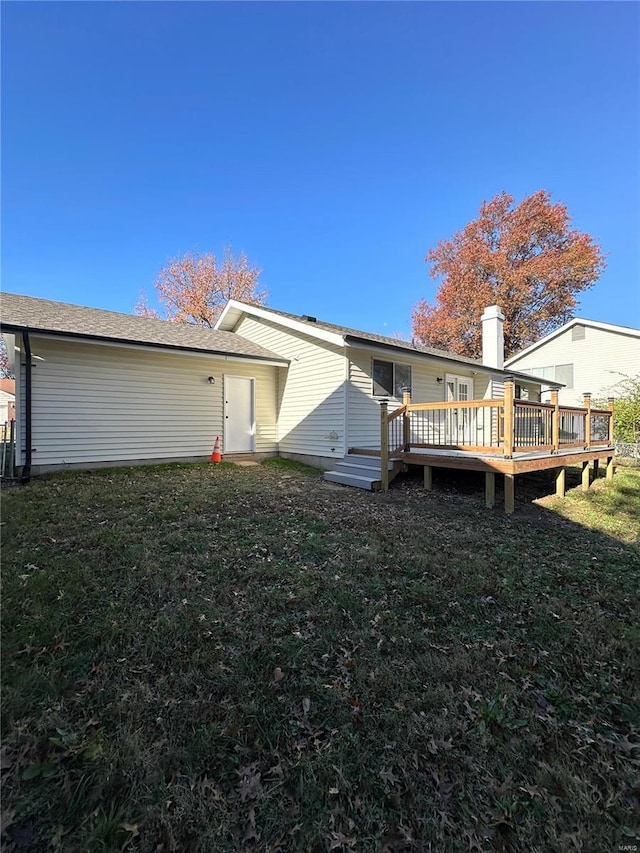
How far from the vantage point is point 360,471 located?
8180mm

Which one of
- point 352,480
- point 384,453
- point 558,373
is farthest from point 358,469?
point 558,373

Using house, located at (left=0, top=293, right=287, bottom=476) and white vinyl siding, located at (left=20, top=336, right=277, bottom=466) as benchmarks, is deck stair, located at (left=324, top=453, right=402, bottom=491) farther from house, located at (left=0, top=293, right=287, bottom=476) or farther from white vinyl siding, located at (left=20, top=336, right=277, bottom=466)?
white vinyl siding, located at (left=20, top=336, right=277, bottom=466)

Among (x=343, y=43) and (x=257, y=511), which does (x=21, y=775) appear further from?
(x=343, y=43)

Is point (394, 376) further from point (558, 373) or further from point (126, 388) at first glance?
point (558, 373)

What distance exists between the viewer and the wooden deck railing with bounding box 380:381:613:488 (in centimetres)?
654

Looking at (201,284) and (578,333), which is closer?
(578,333)

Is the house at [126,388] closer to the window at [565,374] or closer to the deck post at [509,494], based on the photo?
the deck post at [509,494]

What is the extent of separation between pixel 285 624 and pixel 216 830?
4.45 feet

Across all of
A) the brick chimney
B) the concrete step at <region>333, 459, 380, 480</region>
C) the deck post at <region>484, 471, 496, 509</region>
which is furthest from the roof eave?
the brick chimney

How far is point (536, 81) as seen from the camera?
9.81m

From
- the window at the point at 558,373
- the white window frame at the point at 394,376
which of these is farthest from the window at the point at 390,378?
the window at the point at 558,373

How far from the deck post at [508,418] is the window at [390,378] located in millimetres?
4124

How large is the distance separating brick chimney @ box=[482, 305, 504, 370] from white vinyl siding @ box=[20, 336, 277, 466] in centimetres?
1029

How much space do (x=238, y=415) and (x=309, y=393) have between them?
2.17 metres
